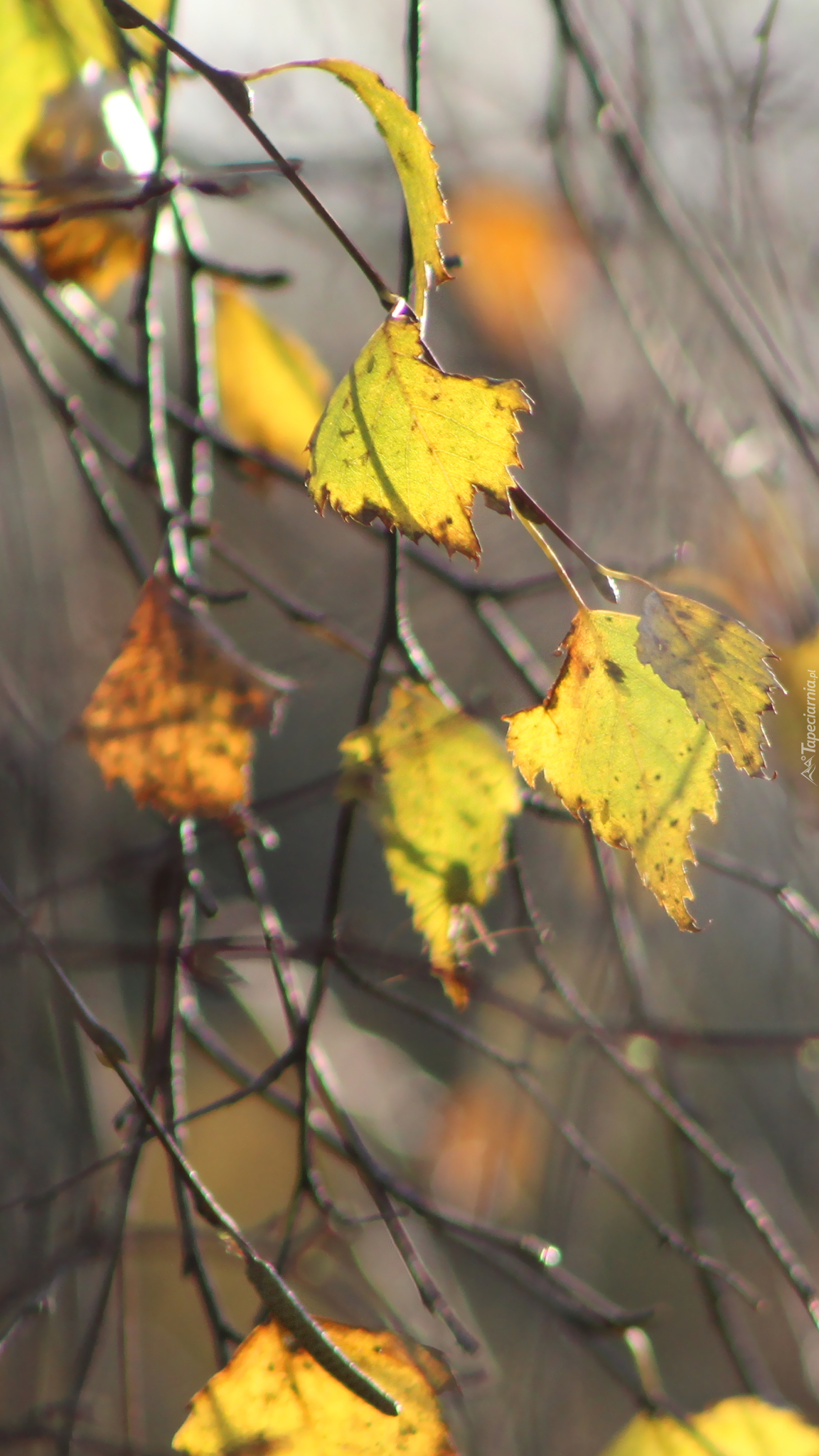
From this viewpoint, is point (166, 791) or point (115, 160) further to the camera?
point (115, 160)

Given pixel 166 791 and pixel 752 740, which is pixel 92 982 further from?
pixel 752 740

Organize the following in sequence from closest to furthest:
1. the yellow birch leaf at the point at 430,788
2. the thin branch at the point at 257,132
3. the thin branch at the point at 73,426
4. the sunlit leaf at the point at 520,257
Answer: the thin branch at the point at 257,132 → the yellow birch leaf at the point at 430,788 → the thin branch at the point at 73,426 → the sunlit leaf at the point at 520,257

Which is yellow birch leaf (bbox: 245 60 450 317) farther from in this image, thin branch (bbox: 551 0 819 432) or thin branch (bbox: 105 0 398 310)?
thin branch (bbox: 551 0 819 432)

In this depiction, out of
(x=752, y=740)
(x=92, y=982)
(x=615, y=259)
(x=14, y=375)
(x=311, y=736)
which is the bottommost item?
(x=752, y=740)

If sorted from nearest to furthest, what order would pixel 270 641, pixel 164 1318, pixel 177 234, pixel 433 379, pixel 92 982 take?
pixel 433 379 < pixel 177 234 < pixel 92 982 < pixel 164 1318 < pixel 270 641

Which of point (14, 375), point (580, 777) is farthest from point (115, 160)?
point (14, 375)

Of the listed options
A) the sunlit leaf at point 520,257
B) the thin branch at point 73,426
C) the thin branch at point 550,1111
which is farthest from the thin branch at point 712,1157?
the sunlit leaf at point 520,257

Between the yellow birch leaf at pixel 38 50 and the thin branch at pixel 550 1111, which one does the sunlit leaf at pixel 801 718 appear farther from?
the yellow birch leaf at pixel 38 50
